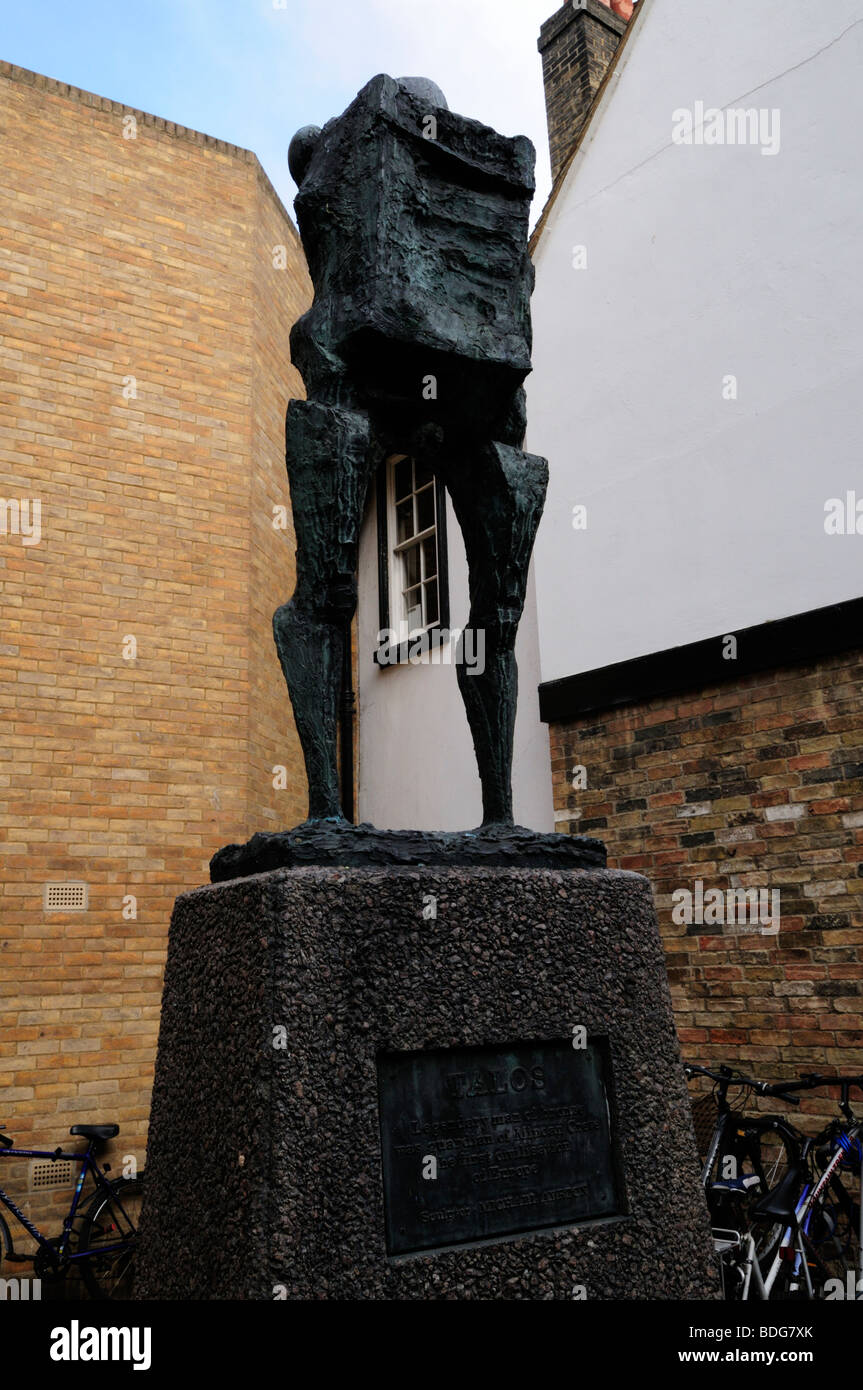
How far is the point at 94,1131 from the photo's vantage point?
255 inches

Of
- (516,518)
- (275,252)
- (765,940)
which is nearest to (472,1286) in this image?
(516,518)

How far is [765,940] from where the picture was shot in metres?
5.67

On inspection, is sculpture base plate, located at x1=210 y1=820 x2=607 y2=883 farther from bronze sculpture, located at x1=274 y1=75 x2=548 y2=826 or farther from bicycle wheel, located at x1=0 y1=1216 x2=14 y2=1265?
bicycle wheel, located at x1=0 y1=1216 x2=14 y2=1265

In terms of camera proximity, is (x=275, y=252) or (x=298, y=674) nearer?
(x=298, y=674)

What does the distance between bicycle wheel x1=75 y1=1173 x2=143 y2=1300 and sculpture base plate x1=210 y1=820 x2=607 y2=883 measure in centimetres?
476

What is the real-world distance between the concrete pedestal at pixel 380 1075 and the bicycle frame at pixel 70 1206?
4302 millimetres

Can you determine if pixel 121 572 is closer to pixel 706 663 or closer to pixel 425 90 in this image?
pixel 706 663

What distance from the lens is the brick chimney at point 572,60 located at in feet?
30.8

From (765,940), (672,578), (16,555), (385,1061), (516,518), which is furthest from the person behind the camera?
(16,555)

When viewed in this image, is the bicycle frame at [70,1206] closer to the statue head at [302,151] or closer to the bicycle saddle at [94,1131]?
the bicycle saddle at [94,1131]

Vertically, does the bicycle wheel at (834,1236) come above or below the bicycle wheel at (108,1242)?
above

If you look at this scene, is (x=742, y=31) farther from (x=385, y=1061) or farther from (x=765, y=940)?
(x=385, y=1061)

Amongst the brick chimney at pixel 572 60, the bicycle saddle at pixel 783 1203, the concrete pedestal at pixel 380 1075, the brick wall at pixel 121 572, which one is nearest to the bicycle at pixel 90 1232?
the brick wall at pixel 121 572
